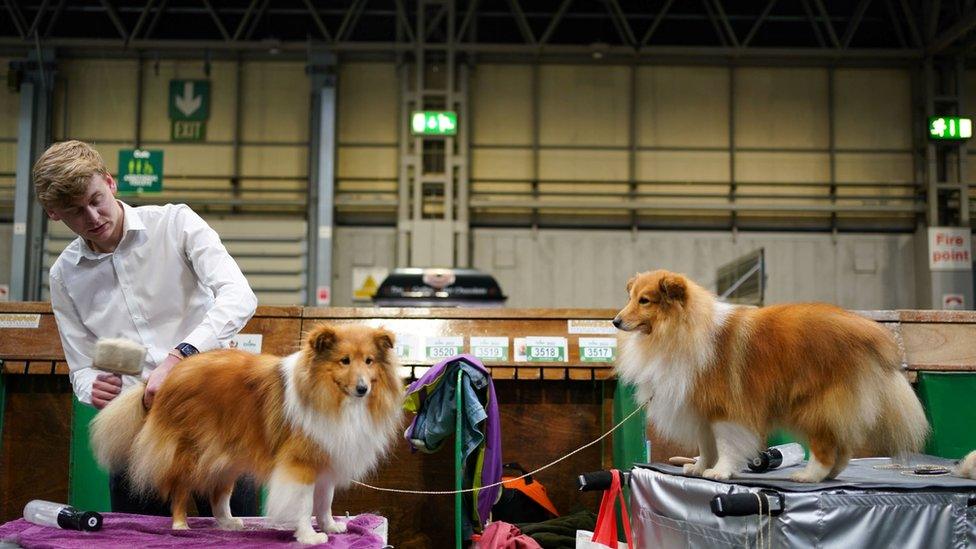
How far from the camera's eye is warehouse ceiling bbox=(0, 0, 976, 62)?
41.9ft

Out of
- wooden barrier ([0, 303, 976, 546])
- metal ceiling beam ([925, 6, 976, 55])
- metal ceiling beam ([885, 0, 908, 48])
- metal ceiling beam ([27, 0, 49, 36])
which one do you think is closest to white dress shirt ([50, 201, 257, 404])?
wooden barrier ([0, 303, 976, 546])

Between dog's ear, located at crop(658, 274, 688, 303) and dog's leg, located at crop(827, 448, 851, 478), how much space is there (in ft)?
2.15

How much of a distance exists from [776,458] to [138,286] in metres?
2.21

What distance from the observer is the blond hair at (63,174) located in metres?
2.13

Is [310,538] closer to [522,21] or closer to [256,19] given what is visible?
[522,21]

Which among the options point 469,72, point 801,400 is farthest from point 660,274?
point 469,72

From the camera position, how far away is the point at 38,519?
7.63ft

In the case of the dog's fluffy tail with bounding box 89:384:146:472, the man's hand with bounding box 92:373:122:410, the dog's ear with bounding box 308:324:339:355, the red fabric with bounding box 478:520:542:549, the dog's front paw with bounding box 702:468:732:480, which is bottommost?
the red fabric with bounding box 478:520:542:549

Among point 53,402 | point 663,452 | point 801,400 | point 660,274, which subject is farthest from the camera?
point 53,402

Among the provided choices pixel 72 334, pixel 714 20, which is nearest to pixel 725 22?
pixel 714 20

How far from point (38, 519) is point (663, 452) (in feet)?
9.29

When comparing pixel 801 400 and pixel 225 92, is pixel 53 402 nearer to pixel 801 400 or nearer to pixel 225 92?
pixel 801 400

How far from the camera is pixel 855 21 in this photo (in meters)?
12.8

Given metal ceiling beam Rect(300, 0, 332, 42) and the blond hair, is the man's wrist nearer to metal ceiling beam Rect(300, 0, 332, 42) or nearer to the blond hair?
the blond hair
